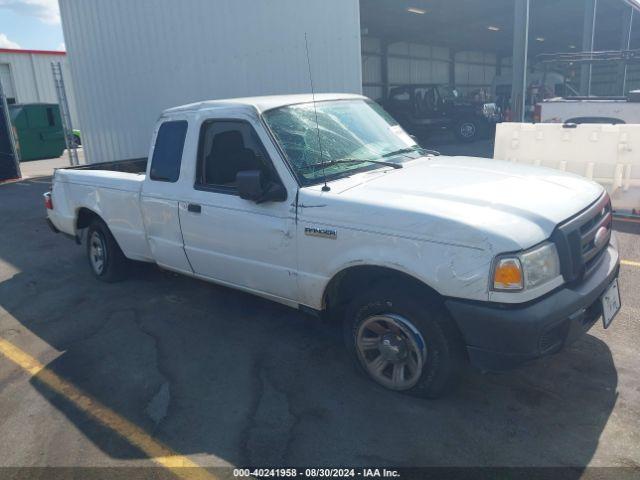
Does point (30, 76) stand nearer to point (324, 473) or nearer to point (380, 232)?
point (380, 232)

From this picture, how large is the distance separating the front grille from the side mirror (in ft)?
5.70

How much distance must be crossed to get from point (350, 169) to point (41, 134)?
18.6m

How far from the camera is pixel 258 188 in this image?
11.7 ft

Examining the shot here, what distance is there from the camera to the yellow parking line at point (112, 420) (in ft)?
9.55

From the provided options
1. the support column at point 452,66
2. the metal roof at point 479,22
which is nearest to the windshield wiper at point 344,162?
the metal roof at point 479,22

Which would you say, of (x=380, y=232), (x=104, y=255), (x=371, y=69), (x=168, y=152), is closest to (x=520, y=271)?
(x=380, y=232)

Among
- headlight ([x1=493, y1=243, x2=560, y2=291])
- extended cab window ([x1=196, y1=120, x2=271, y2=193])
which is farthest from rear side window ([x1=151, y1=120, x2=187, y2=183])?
headlight ([x1=493, y1=243, x2=560, y2=291])

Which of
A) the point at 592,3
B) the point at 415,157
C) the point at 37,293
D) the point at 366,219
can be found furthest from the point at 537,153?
the point at 592,3

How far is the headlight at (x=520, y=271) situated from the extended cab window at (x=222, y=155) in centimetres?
205

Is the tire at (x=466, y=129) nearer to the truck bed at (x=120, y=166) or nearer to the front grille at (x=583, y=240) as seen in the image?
the truck bed at (x=120, y=166)

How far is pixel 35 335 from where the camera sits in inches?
185

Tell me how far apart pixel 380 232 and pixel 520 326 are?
3.02 ft

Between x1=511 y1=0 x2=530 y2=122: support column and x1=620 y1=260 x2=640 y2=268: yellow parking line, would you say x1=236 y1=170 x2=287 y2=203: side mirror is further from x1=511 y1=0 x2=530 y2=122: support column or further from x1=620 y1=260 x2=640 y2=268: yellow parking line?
x1=511 y1=0 x2=530 y2=122: support column

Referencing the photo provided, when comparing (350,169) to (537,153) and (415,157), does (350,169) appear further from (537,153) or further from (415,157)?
(537,153)
